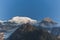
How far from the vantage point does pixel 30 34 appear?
5.59ft

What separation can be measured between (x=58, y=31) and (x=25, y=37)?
0.42 meters

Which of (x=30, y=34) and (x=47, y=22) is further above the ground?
(x=47, y=22)

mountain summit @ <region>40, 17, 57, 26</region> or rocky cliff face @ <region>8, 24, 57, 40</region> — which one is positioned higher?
mountain summit @ <region>40, 17, 57, 26</region>

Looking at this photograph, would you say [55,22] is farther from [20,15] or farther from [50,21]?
[20,15]

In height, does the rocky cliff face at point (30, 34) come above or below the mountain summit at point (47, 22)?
below

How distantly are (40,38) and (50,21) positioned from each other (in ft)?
0.81

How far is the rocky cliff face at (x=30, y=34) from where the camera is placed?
1.69m

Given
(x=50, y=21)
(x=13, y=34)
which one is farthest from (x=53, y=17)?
(x=13, y=34)

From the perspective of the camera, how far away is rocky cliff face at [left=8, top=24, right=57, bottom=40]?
1693 mm

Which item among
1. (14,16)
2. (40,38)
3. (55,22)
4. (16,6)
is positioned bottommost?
(40,38)

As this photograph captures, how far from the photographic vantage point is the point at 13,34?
1.74 meters

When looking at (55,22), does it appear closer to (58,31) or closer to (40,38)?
(58,31)

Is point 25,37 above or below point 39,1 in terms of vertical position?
below

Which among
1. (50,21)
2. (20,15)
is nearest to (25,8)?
(20,15)
